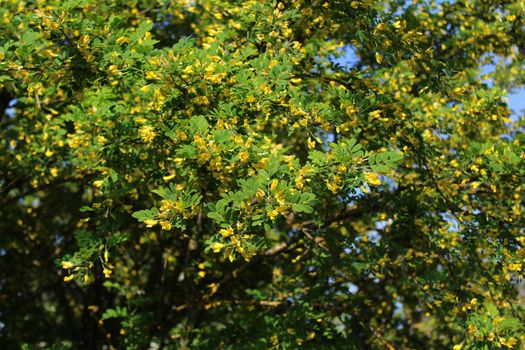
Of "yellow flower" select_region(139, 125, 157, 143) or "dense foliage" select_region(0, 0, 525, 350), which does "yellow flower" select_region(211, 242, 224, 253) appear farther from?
"yellow flower" select_region(139, 125, 157, 143)

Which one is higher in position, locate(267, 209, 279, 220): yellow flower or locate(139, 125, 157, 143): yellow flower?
locate(139, 125, 157, 143): yellow flower

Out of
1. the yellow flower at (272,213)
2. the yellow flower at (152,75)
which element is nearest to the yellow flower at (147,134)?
the yellow flower at (152,75)

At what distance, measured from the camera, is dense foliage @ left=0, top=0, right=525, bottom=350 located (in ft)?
12.7

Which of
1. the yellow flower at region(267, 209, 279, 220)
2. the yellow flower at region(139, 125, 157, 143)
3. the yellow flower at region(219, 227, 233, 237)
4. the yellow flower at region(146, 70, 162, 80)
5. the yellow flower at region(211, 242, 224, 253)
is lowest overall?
the yellow flower at region(211, 242, 224, 253)

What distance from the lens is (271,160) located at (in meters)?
3.73

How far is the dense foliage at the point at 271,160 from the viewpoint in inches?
152

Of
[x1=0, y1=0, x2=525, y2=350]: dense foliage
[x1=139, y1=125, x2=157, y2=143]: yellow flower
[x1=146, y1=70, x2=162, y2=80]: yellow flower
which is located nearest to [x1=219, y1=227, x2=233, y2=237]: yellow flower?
[x1=0, y1=0, x2=525, y2=350]: dense foliage

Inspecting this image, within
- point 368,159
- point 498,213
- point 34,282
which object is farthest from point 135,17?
point 34,282

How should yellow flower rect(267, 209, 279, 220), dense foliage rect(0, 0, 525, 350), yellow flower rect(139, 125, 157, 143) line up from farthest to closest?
1. yellow flower rect(139, 125, 157, 143)
2. dense foliage rect(0, 0, 525, 350)
3. yellow flower rect(267, 209, 279, 220)

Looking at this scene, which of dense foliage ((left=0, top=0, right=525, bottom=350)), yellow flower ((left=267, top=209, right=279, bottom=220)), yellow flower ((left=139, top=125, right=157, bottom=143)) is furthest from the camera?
yellow flower ((left=139, top=125, right=157, bottom=143))

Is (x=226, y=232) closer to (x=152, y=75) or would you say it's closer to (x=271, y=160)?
(x=271, y=160)

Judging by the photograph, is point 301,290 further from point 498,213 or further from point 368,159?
point 368,159

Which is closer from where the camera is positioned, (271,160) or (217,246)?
(217,246)

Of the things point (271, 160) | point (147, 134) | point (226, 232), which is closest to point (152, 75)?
point (147, 134)
